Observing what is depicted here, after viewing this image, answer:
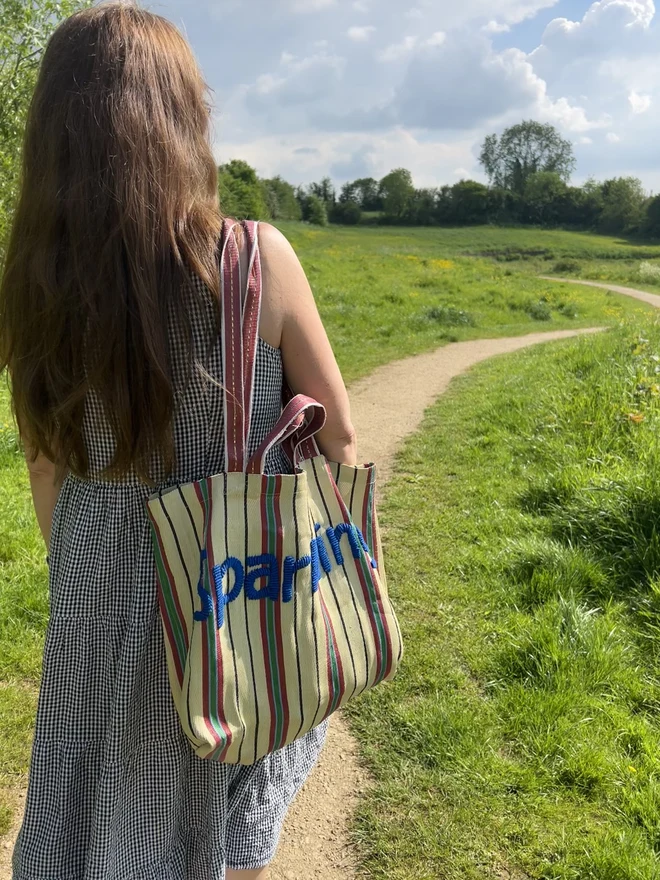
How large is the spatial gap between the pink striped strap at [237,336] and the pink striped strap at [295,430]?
0.03 metres

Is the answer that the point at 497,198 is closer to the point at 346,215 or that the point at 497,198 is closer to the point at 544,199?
the point at 544,199

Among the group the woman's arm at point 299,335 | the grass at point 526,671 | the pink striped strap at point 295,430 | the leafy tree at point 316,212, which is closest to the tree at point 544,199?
the leafy tree at point 316,212

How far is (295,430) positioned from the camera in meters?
1.39

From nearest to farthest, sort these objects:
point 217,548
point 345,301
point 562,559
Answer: point 217,548
point 562,559
point 345,301

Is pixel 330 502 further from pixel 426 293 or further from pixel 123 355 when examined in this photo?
pixel 426 293

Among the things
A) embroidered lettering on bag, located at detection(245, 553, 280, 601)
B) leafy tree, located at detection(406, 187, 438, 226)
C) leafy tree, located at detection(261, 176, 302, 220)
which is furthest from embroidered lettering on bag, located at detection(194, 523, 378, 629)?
leafy tree, located at detection(406, 187, 438, 226)

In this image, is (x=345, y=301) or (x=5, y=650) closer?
(x=5, y=650)

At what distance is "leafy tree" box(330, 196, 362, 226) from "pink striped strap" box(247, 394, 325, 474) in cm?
7069

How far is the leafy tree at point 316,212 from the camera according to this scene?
64.1 m

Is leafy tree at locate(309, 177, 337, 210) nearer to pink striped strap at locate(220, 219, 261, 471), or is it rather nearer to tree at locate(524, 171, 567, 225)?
tree at locate(524, 171, 567, 225)

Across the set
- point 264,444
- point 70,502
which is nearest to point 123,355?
point 264,444

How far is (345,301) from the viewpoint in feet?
49.1

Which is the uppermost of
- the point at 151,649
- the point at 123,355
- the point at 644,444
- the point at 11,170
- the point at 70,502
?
the point at 11,170

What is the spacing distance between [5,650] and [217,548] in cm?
247
